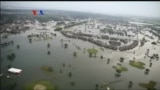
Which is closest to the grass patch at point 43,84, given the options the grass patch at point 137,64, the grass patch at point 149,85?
the grass patch at point 149,85

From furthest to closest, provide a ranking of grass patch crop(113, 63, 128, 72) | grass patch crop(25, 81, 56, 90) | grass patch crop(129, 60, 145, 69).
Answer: grass patch crop(129, 60, 145, 69) → grass patch crop(113, 63, 128, 72) → grass patch crop(25, 81, 56, 90)

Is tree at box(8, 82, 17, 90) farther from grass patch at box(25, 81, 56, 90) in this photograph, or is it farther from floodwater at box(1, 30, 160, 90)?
grass patch at box(25, 81, 56, 90)

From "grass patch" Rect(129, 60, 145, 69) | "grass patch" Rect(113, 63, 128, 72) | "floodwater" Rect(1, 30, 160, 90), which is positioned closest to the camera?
"floodwater" Rect(1, 30, 160, 90)

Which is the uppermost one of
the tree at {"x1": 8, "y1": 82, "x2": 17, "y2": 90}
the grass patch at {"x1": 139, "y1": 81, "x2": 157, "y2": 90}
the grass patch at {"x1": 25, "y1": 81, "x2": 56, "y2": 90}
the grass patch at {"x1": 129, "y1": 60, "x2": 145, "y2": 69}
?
the tree at {"x1": 8, "y1": 82, "x2": 17, "y2": 90}

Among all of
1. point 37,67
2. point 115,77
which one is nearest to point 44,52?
point 37,67

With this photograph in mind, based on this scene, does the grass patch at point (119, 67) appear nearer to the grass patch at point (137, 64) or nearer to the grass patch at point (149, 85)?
the grass patch at point (137, 64)

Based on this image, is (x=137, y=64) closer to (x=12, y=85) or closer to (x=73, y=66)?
(x=73, y=66)

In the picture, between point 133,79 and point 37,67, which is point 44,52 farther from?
point 133,79

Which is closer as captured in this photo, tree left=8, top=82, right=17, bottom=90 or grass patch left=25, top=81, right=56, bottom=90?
tree left=8, top=82, right=17, bottom=90

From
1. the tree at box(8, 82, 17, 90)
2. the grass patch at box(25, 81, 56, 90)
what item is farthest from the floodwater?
the grass patch at box(25, 81, 56, 90)
